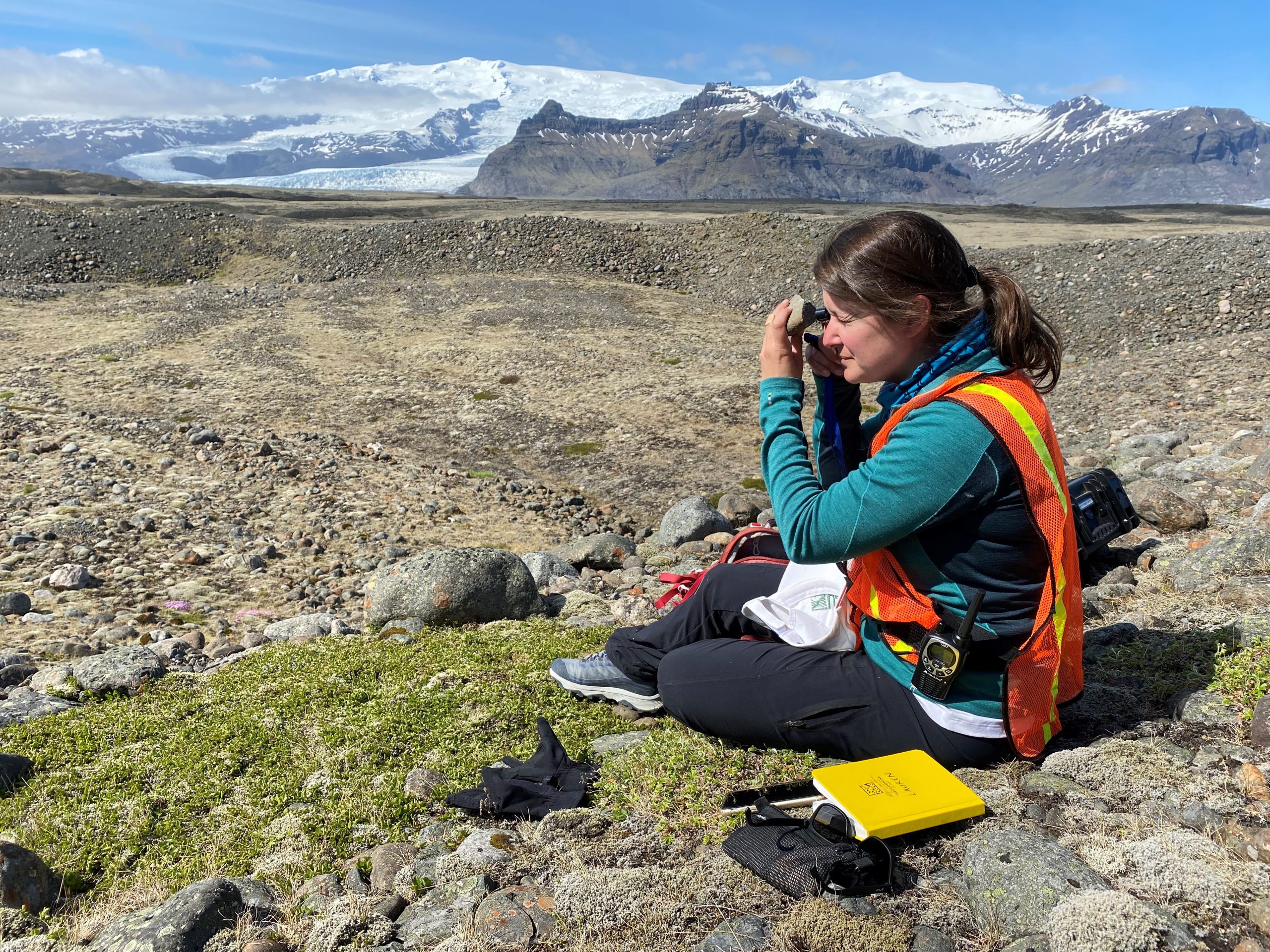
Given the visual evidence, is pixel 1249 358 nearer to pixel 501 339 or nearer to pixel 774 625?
pixel 774 625

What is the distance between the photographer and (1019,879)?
2.70m

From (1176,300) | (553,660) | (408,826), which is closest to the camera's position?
(408,826)

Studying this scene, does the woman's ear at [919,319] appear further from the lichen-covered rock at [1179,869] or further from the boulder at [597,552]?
the boulder at [597,552]

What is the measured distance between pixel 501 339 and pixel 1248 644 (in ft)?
56.5

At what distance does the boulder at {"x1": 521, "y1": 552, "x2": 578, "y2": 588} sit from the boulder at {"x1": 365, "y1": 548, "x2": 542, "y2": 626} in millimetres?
896

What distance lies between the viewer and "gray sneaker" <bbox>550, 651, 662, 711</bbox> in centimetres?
431

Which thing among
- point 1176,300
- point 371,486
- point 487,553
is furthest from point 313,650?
point 1176,300

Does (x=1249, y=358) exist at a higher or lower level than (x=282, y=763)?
higher

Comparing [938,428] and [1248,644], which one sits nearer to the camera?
[938,428]

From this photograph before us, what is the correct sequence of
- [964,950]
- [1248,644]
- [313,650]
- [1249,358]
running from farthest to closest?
[1249,358], [313,650], [1248,644], [964,950]

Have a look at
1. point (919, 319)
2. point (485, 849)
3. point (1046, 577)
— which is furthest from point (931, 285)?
point (485, 849)

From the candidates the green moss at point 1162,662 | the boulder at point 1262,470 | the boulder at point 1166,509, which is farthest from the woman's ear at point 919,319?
the boulder at point 1262,470

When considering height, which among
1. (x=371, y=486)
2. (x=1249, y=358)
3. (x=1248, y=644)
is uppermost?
(x=1249, y=358)

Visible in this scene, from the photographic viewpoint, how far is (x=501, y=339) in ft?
64.7
